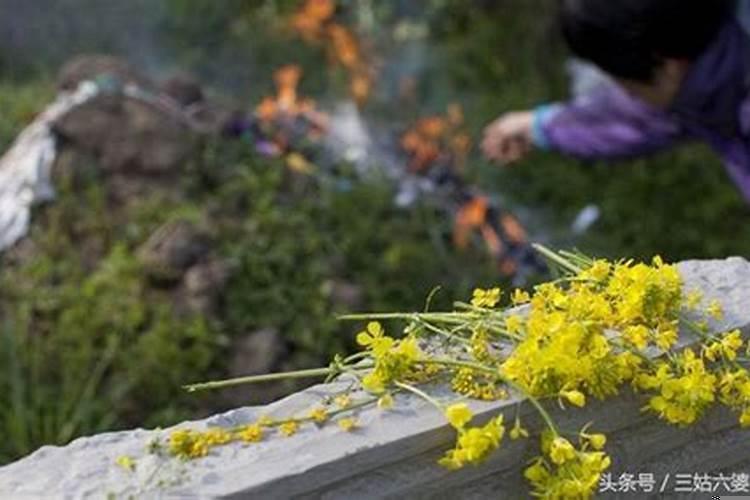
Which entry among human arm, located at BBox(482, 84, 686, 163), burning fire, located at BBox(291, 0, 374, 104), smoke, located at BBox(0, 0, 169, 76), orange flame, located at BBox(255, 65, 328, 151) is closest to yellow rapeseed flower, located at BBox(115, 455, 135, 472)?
human arm, located at BBox(482, 84, 686, 163)

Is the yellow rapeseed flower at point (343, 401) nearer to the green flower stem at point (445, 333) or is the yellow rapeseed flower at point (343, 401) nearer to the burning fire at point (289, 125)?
the green flower stem at point (445, 333)

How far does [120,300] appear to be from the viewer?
3818mm

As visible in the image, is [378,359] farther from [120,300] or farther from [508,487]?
[120,300]

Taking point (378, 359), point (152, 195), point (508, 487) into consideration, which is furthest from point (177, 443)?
point (152, 195)

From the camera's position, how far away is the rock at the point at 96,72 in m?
4.61

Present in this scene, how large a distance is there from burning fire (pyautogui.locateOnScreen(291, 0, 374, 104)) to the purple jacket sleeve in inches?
65.8

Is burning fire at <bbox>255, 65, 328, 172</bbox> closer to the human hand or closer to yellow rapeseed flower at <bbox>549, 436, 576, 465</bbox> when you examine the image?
the human hand

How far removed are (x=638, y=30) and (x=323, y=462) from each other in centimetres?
155

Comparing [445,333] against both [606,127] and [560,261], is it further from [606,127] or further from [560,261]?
[606,127]

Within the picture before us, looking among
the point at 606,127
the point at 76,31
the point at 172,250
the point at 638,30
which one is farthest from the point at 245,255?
the point at 76,31

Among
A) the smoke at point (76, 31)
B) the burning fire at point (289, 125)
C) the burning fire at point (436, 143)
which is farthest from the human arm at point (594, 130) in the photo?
the smoke at point (76, 31)

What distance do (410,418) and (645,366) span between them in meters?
0.33

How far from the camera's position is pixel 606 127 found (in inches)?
143

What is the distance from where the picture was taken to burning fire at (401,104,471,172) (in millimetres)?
4965
